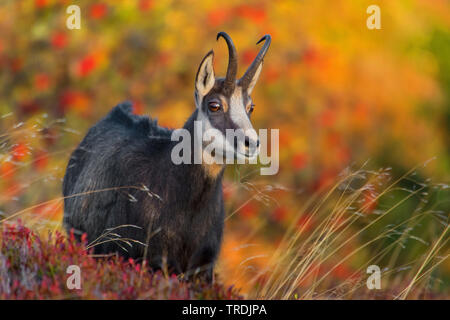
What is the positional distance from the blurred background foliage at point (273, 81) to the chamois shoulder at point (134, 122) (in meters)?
3.19

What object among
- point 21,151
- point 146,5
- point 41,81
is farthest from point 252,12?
point 21,151

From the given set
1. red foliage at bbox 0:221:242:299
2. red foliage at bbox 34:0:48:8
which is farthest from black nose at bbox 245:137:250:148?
red foliage at bbox 34:0:48:8

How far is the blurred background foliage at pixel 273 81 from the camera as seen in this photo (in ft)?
36.4

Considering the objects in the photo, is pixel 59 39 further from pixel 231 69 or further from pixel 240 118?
pixel 240 118

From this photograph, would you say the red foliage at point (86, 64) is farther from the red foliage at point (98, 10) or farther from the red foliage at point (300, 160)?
the red foliage at point (300, 160)

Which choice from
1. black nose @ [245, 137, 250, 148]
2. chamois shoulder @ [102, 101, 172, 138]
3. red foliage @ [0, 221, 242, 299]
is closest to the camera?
red foliage @ [0, 221, 242, 299]

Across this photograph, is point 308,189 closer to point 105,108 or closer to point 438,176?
point 438,176

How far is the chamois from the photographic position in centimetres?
576

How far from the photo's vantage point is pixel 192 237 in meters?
5.87

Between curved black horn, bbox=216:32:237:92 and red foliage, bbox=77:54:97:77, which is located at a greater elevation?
red foliage, bbox=77:54:97:77

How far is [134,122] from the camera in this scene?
7000mm

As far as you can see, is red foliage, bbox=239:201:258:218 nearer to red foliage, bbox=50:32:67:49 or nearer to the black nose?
red foliage, bbox=50:32:67:49

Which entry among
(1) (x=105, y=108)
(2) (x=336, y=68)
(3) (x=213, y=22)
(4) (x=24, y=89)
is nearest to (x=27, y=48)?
(4) (x=24, y=89)

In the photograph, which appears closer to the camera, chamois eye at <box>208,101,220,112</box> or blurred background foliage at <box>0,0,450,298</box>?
chamois eye at <box>208,101,220,112</box>
